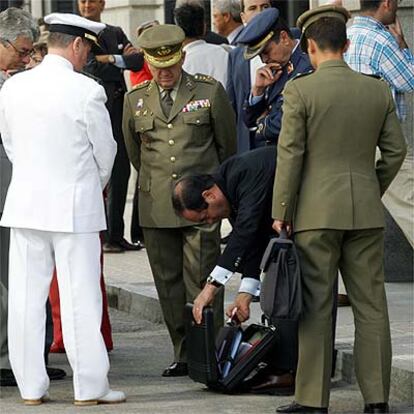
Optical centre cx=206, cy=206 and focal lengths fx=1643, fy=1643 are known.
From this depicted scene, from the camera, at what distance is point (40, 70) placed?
8.11 metres

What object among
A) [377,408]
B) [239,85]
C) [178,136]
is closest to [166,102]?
[178,136]

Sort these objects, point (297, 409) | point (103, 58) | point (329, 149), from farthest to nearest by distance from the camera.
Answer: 1. point (103, 58)
2. point (297, 409)
3. point (329, 149)

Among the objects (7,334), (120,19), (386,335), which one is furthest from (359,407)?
(120,19)

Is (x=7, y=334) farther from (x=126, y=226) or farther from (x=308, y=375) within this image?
(x=126, y=226)

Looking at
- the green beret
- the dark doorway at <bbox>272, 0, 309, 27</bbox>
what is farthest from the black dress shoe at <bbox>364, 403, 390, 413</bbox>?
the dark doorway at <bbox>272, 0, 309, 27</bbox>

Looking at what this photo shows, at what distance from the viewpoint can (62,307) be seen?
8.03 metres

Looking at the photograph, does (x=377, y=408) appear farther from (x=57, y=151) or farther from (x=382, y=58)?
(x=382, y=58)

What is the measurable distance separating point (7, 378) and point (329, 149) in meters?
2.34

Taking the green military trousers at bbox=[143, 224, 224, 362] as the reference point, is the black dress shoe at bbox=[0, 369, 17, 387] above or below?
below

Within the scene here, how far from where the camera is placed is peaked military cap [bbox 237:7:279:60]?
28.4 feet

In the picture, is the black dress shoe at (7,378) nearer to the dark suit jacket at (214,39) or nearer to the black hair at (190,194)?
the black hair at (190,194)

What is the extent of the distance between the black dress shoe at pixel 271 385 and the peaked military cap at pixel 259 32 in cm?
174

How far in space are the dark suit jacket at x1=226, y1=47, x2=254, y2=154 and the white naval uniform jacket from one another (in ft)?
8.73

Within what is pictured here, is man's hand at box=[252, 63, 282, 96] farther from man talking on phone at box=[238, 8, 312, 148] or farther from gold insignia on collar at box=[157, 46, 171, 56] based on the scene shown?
gold insignia on collar at box=[157, 46, 171, 56]
